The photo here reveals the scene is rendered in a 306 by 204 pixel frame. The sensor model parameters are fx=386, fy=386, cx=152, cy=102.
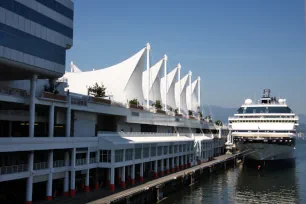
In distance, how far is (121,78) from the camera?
200 ft

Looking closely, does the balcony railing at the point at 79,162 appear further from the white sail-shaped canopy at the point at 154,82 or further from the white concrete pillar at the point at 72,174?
the white sail-shaped canopy at the point at 154,82

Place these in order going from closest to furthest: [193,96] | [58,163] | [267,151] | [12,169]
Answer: [12,169] → [58,163] → [267,151] → [193,96]

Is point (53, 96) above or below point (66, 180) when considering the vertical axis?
above

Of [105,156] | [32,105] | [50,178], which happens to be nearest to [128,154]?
[105,156]

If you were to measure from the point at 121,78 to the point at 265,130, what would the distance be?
34.3 m

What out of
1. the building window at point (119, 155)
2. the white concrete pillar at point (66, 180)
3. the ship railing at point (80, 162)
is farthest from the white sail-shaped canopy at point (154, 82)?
the white concrete pillar at point (66, 180)

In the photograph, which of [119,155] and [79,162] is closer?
[79,162]

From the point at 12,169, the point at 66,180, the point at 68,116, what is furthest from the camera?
the point at 68,116

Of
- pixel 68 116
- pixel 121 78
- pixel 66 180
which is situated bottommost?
pixel 66 180

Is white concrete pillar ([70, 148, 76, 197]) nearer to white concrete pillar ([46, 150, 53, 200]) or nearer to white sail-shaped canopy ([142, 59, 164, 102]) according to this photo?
white concrete pillar ([46, 150, 53, 200])

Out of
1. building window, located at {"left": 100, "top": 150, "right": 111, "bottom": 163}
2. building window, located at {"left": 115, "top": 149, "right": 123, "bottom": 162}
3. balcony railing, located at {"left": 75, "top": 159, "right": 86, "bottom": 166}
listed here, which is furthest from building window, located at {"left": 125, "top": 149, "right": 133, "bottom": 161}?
balcony railing, located at {"left": 75, "top": 159, "right": 86, "bottom": 166}

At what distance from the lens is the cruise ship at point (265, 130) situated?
248ft

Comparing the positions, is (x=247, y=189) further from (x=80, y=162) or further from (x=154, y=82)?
(x=154, y=82)

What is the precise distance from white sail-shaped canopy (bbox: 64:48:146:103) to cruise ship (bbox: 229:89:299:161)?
2824cm
